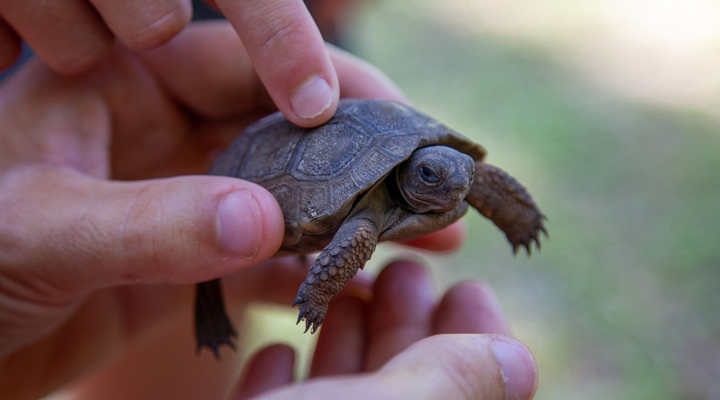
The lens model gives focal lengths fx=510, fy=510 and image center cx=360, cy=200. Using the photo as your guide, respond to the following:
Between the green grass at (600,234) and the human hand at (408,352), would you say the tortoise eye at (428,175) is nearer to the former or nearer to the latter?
the human hand at (408,352)

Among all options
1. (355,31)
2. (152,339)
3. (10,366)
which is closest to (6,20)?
(10,366)

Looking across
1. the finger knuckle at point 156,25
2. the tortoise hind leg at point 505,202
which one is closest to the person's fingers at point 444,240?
the tortoise hind leg at point 505,202

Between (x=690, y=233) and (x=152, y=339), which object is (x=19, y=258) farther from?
(x=690, y=233)

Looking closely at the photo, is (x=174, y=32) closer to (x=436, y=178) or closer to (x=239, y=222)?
(x=239, y=222)

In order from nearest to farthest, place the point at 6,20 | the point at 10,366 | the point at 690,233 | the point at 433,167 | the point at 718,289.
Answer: the point at 433,167 < the point at 6,20 < the point at 10,366 < the point at 718,289 < the point at 690,233

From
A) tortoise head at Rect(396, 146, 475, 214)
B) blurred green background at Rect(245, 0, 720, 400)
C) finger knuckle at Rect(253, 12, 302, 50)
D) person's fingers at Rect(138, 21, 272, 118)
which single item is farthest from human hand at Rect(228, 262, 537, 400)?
blurred green background at Rect(245, 0, 720, 400)

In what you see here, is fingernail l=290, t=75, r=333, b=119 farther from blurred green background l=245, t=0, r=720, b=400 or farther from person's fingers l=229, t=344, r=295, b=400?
blurred green background l=245, t=0, r=720, b=400

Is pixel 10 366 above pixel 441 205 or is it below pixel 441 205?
below
